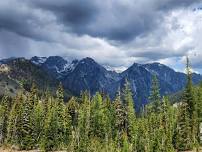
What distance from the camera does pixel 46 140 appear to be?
111 meters

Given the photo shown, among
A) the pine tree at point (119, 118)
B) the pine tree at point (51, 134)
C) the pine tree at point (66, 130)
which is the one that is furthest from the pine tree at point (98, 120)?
the pine tree at point (51, 134)

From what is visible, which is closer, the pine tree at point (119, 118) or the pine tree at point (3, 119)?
the pine tree at point (119, 118)

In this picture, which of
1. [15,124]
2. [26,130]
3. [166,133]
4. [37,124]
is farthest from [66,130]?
[166,133]

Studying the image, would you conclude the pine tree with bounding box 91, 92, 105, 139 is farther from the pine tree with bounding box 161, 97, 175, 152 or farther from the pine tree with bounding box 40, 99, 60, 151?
the pine tree with bounding box 161, 97, 175, 152

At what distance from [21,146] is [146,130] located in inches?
1535

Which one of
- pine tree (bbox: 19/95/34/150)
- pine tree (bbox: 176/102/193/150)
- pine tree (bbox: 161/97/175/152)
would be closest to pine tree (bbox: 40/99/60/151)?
pine tree (bbox: 19/95/34/150)

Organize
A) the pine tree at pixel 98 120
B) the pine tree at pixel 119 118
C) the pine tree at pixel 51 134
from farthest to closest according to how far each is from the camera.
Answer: the pine tree at pixel 98 120, the pine tree at pixel 119 118, the pine tree at pixel 51 134

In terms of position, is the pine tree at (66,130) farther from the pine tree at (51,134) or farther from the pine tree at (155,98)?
the pine tree at (155,98)

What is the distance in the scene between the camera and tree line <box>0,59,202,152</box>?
101000mm

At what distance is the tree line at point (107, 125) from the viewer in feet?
331

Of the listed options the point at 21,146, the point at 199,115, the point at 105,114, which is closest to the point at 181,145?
the point at 199,115

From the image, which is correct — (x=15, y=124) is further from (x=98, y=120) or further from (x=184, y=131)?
(x=184, y=131)

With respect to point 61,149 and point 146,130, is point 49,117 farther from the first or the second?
point 146,130

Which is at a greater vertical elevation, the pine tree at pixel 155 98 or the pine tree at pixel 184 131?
the pine tree at pixel 155 98
